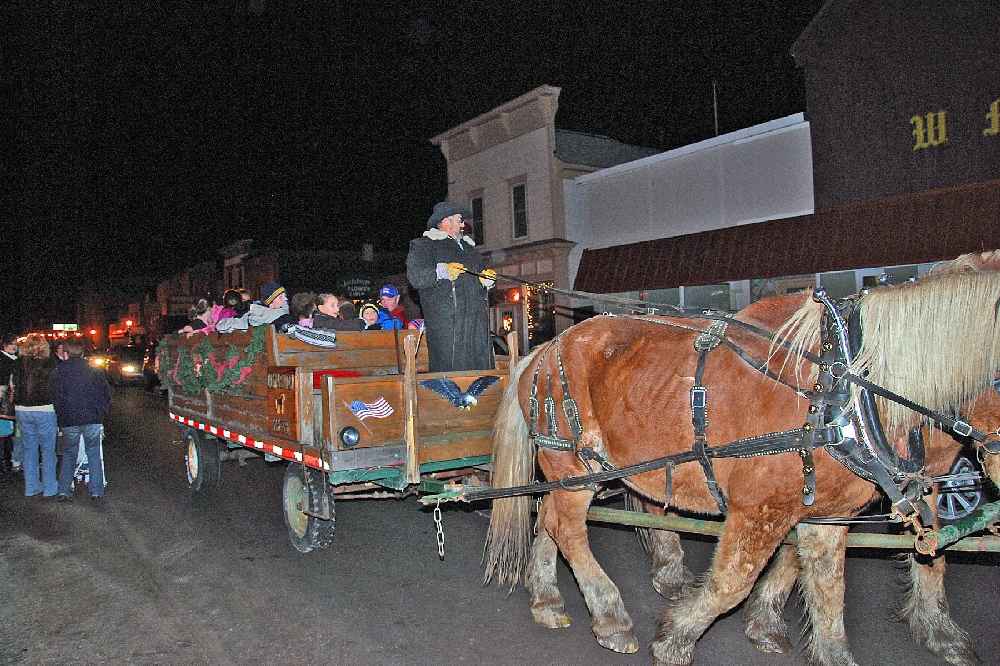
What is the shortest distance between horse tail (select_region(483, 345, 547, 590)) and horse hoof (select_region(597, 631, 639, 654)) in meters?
0.92

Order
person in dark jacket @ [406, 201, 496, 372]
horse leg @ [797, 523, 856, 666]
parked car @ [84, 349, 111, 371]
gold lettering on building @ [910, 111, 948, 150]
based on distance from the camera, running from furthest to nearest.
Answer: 1. parked car @ [84, 349, 111, 371]
2. gold lettering on building @ [910, 111, 948, 150]
3. person in dark jacket @ [406, 201, 496, 372]
4. horse leg @ [797, 523, 856, 666]

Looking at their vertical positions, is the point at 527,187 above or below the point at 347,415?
above

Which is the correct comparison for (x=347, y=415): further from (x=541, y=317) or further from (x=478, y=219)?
(x=478, y=219)

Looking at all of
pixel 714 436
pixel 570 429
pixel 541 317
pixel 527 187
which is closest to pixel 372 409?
pixel 570 429

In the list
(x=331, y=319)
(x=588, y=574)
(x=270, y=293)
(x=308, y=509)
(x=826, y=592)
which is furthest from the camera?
(x=270, y=293)

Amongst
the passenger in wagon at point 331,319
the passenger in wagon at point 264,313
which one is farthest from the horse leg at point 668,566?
the passenger in wagon at point 264,313

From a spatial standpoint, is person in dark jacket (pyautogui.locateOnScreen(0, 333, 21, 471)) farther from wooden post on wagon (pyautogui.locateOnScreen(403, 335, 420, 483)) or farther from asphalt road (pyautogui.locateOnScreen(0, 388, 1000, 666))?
wooden post on wagon (pyautogui.locateOnScreen(403, 335, 420, 483))

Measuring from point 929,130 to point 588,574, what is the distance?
11868mm

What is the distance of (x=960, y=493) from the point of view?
4.68 metres

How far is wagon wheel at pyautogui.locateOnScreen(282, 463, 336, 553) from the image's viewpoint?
530 cm

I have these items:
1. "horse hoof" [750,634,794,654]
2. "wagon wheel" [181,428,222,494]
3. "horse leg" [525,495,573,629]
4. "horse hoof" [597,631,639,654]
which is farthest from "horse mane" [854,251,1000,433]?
"wagon wheel" [181,428,222,494]

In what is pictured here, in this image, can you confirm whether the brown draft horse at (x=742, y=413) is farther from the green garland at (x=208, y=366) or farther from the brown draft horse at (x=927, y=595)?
the green garland at (x=208, y=366)

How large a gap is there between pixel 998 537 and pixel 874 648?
0.93 m

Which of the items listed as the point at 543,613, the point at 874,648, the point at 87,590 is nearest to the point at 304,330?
the point at 87,590
